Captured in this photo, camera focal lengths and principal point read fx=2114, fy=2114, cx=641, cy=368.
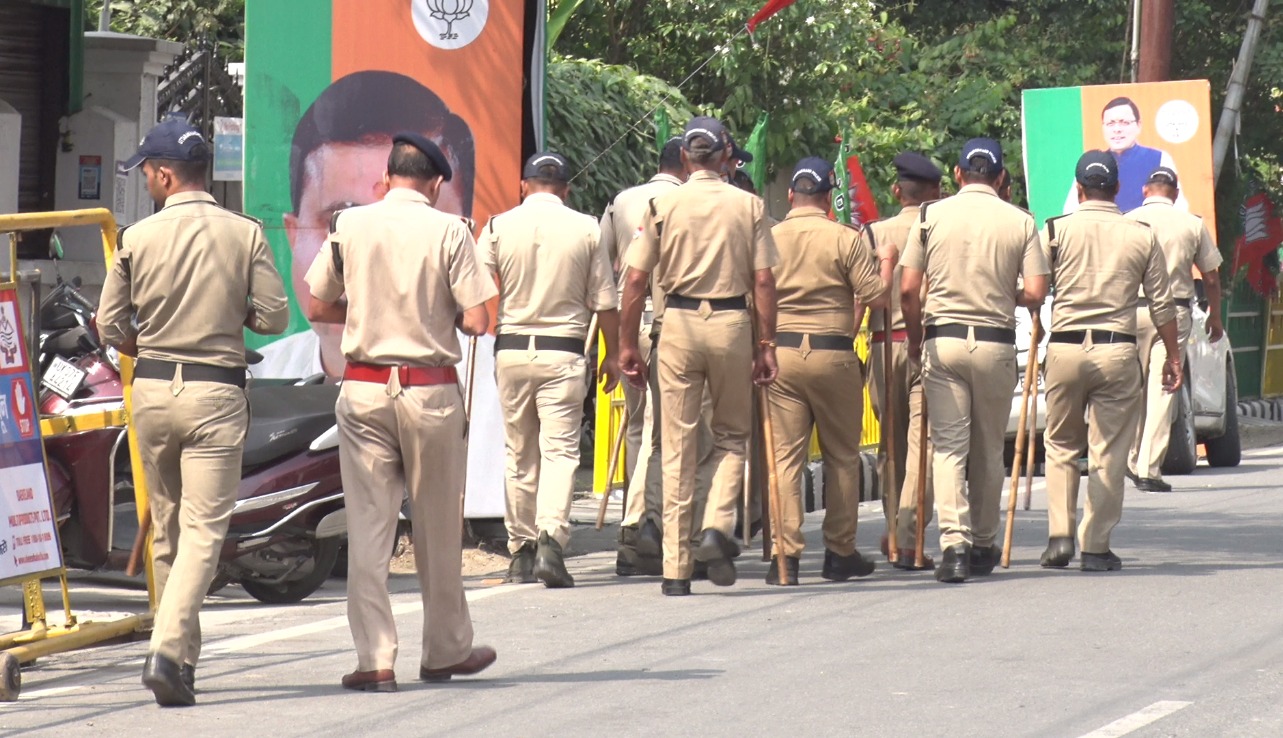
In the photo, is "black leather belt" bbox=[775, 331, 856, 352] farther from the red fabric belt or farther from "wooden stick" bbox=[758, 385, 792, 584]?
the red fabric belt

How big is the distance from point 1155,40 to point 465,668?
12653mm

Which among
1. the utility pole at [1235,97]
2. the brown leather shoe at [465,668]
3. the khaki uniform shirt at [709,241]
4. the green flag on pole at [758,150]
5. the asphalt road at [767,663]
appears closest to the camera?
the asphalt road at [767,663]

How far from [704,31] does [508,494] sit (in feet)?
30.9

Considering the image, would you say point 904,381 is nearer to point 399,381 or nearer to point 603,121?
point 399,381

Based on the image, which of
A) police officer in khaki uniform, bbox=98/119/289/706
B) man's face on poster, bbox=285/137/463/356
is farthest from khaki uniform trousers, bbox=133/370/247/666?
man's face on poster, bbox=285/137/463/356

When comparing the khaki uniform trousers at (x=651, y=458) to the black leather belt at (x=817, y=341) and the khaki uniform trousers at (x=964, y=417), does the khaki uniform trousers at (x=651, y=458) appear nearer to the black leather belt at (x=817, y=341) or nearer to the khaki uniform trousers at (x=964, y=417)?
the black leather belt at (x=817, y=341)

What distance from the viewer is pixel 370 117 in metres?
10.8

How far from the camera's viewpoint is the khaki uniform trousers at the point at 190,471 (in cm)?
676

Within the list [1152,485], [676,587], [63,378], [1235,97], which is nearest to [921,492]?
[676,587]

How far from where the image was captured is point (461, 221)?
23.2 ft

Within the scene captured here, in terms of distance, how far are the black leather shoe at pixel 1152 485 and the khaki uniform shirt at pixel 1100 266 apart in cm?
431

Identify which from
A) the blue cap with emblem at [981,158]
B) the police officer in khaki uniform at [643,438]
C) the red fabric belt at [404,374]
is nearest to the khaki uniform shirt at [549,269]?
the police officer in khaki uniform at [643,438]

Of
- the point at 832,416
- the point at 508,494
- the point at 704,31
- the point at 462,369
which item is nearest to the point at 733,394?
the point at 832,416

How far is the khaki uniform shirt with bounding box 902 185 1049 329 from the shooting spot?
9.62 meters
